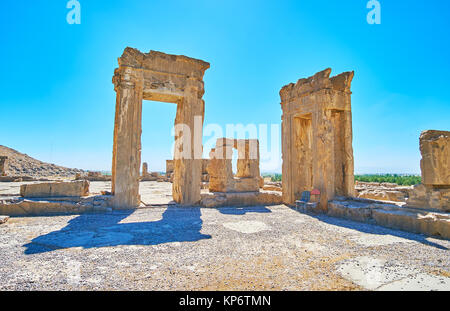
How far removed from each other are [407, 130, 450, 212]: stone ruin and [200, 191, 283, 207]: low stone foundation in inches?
189

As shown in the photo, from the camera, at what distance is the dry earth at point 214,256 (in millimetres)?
2674

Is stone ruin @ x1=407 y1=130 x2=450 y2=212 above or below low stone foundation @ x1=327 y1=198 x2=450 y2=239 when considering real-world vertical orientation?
above

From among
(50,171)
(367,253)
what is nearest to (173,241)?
(367,253)

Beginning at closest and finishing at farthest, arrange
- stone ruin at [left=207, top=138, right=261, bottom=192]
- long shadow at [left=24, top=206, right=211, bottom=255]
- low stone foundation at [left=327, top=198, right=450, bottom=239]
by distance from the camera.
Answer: long shadow at [left=24, top=206, right=211, bottom=255] < low stone foundation at [left=327, top=198, right=450, bottom=239] < stone ruin at [left=207, top=138, right=261, bottom=192]

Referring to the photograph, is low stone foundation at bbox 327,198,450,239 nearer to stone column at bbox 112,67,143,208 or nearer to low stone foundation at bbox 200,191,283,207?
low stone foundation at bbox 200,191,283,207

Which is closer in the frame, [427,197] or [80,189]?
[427,197]

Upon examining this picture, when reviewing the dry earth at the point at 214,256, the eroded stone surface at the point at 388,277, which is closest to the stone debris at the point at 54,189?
the dry earth at the point at 214,256

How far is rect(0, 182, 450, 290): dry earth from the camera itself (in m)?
2.67

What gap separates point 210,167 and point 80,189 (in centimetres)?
515

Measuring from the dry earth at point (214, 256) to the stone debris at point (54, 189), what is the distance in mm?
1268

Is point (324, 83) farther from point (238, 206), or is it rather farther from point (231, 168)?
point (238, 206)

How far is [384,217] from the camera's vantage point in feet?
18.6

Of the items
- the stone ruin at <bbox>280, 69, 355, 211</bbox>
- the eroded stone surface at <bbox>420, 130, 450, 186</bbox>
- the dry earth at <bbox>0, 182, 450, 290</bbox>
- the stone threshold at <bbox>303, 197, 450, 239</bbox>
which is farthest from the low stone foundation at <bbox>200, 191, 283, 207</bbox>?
the eroded stone surface at <bbox>420, 130, 450, 186</bbox>
